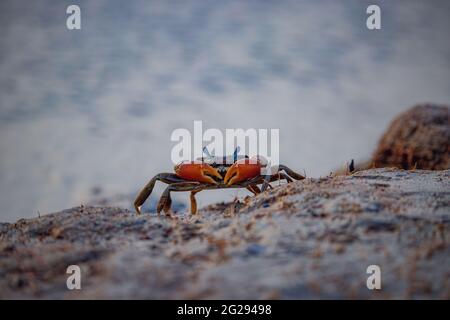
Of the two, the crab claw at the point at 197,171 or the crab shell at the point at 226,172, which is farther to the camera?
the crab claw at the point at 197,171

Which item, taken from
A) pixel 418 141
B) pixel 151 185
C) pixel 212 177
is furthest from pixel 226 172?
pixel 418 141

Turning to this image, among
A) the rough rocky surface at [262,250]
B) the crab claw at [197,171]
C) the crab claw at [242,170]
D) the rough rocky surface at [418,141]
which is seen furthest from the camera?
the rough rocky surface at [418,141]

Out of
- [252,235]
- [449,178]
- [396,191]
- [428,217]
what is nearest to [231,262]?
[252,235]

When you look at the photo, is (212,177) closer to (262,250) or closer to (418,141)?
(262,250)

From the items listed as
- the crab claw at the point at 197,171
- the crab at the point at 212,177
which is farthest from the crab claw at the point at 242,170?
the crab claw at the point at 197,171

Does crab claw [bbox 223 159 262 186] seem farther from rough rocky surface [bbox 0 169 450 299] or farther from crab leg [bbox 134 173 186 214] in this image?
rough rocky surface [bbox 0 169 450 299]

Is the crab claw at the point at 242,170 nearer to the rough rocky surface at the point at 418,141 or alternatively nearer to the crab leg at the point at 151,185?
the crab leg at the point at 151,185
